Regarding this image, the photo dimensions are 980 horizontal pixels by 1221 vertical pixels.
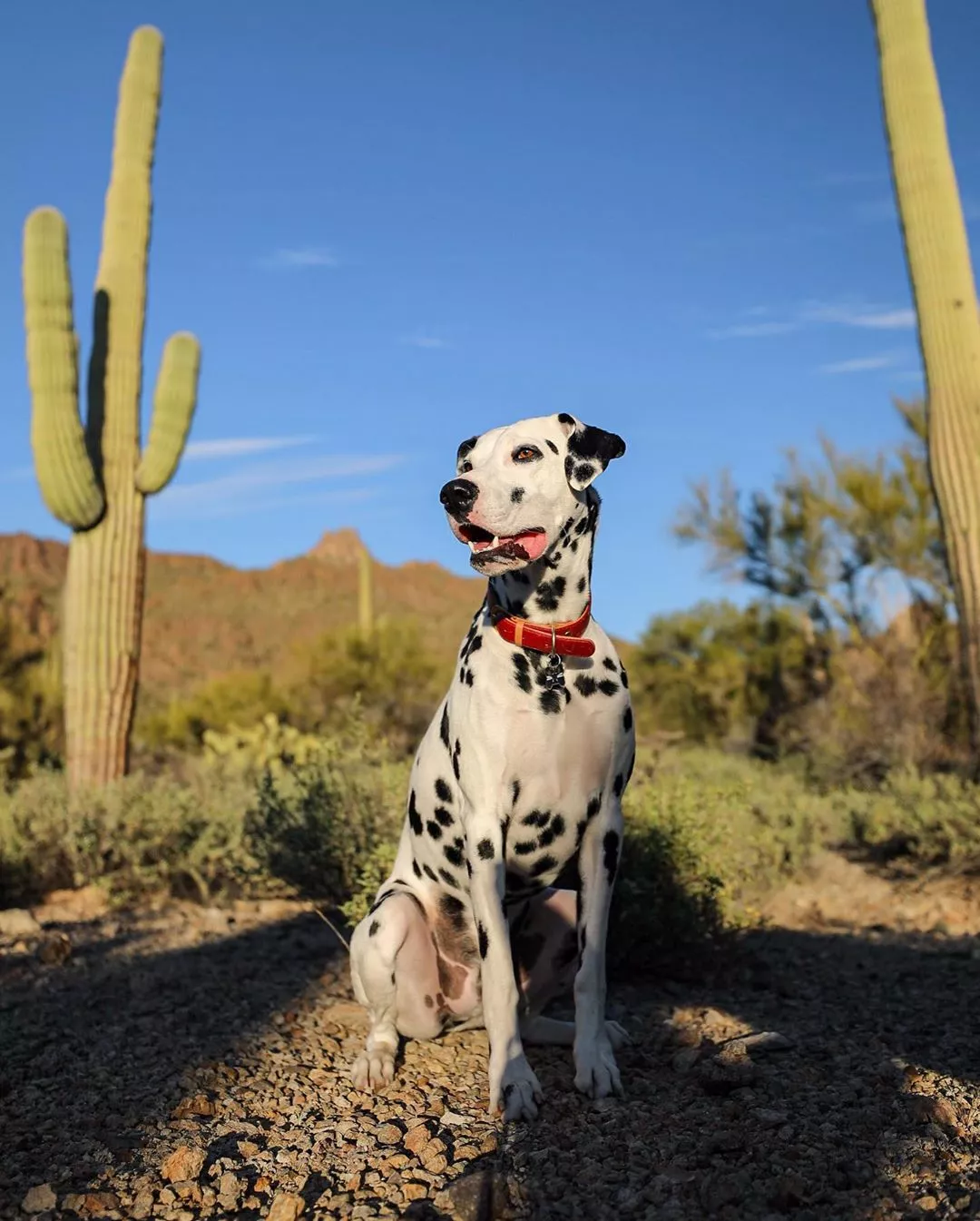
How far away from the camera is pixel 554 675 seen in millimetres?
4004

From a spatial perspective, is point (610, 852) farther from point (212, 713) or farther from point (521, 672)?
point (212, 713)

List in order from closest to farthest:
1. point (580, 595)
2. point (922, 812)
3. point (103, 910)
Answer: point (580, 595)
point (103, 910)
point (922, 812)

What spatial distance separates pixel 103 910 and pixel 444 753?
482 centimetres

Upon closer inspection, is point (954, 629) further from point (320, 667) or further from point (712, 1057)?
point (712, 1057)

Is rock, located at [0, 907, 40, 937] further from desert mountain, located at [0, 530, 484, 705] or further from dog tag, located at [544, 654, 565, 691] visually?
desert mountain, located at [0, 530, 484, 705]

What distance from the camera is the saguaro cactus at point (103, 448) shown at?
36.2ft

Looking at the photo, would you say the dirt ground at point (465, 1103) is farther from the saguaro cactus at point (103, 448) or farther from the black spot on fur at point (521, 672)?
the saguaro cactus at point (103, 448)

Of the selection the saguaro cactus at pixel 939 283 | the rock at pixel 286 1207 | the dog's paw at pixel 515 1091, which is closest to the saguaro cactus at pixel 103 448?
the saguaro cactus at pixel 939 283

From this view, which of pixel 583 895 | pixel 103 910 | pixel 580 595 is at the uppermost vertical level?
pixel 580 595

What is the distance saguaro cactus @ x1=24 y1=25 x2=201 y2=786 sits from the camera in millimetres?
11047

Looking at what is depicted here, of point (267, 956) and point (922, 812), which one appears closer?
point (267, 956)

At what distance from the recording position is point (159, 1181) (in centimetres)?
338

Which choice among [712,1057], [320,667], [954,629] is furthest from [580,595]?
[320,667]

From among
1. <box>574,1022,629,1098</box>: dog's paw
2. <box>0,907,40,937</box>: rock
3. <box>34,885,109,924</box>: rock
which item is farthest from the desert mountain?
<box>574,1022,629,1098</box>: dog's paw
